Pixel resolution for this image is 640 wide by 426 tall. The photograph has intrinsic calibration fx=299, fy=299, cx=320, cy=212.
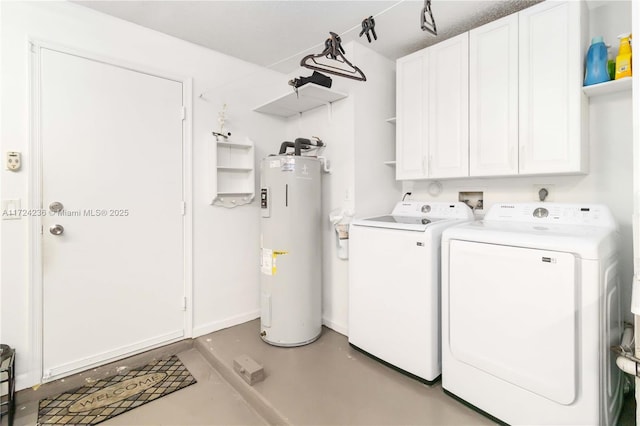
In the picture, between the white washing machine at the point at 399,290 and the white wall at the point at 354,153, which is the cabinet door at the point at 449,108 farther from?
the white wall at the point at 354,153

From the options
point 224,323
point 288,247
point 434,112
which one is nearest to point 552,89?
point 434,112

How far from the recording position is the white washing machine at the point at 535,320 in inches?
51.3

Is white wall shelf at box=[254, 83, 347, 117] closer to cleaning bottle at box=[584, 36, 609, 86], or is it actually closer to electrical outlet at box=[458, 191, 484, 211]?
electrical outlet at box=[458, 191, 484, 211]

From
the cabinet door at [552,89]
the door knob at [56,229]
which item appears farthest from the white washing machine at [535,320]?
the door knob at [56,229]

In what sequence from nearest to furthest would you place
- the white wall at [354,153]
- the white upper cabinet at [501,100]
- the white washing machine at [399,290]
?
the white upper cabinet at [501,100], the white washing machine at [399,290], the white wall at [354,153]

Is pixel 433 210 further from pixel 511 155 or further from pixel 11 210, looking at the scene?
pixel 11 210

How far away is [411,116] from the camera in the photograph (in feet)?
7.89

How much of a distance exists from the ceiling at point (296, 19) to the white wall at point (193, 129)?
16cm

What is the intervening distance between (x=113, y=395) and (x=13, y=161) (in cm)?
156

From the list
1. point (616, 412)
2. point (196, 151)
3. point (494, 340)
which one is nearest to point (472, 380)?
point (494, 340)

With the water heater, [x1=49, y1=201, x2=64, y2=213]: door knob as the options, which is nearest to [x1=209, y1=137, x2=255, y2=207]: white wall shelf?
the water heater

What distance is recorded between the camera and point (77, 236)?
203 cm

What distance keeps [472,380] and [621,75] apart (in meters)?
1.85

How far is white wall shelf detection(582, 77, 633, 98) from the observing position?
161 centimetres
